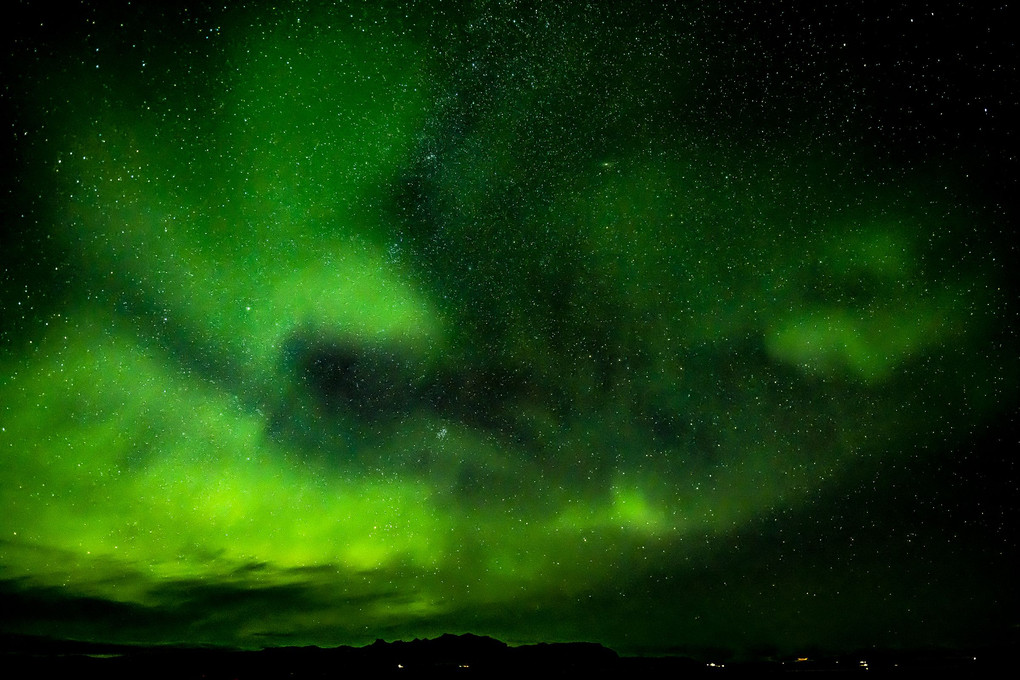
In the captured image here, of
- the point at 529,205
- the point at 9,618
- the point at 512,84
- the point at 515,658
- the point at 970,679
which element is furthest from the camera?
the point at 515,658

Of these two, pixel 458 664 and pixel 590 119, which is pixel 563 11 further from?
pixel 458 664

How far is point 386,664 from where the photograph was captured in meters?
77.3

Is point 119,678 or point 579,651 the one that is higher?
point 119,678

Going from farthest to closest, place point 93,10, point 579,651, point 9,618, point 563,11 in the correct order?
point 579,651 → point 9,618 → point 563,11 → point 93,10

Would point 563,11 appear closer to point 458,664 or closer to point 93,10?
point 93,10

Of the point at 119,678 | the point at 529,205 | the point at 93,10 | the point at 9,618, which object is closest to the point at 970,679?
the point at 529,205

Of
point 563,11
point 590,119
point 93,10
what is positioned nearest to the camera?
point 93,10

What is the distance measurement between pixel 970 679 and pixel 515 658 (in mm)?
57606

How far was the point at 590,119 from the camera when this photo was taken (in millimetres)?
6070

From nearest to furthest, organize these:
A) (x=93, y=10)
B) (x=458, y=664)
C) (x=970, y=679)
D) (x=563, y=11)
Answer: (x=93, y=10)
(x=563, y=11)
(x=970, y=679)
(x=458, y=664)

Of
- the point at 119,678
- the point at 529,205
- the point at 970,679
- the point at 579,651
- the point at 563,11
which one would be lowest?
the point at 579,651

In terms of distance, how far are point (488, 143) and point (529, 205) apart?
3.47 feet

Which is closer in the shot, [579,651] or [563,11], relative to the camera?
[563,11]

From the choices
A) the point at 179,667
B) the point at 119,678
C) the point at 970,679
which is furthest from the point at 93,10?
the point at 179,667
